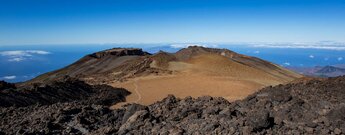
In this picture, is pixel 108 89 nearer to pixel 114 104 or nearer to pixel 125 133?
pixel 114 104

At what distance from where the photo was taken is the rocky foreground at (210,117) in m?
9.15

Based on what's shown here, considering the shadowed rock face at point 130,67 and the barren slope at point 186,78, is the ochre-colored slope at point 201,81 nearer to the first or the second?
the barren slope at point 186,78

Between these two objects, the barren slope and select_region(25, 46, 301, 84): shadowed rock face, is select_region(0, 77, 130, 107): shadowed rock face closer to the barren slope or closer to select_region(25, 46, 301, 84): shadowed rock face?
the barren slope

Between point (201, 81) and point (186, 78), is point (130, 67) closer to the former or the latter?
point (186, 78)

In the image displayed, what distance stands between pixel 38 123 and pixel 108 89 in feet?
44.8

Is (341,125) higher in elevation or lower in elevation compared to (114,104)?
higher

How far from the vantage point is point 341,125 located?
891 cm

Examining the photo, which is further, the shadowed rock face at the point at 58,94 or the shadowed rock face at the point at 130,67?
the shadowed rock face at the point at 130,67

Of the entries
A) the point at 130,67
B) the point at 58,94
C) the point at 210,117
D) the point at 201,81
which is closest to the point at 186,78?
the point at 201,81

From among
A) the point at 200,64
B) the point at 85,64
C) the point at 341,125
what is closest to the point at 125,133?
the point at 341,125

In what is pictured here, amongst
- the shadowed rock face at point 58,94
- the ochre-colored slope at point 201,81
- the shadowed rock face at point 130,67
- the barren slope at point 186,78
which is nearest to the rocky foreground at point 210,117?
the shadowed rock face at point 58,94

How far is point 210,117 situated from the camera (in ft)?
34.1

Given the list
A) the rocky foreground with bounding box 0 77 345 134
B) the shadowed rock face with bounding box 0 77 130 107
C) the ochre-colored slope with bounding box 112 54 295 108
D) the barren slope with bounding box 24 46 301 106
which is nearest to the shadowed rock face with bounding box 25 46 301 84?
the barren slope with bounding box 24 46 301 106

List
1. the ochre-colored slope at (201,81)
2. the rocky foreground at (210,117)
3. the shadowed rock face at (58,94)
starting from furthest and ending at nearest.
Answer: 1. the ochre-colored slope at (201,81)
2. the shadowed rock face at (58,94)
3. the rocky foreground at (210,117)
